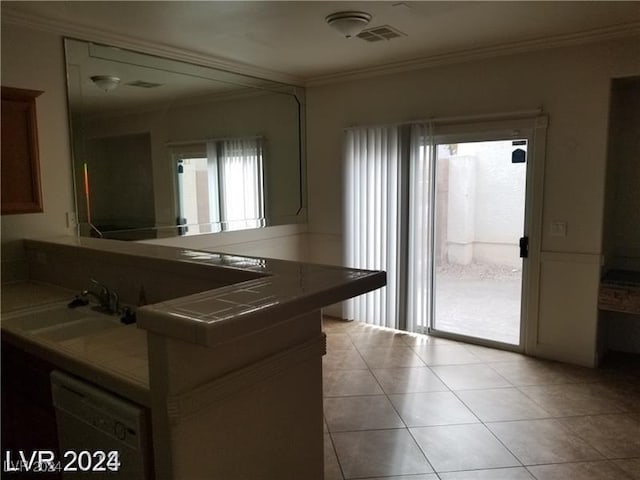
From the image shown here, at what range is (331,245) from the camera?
517cm

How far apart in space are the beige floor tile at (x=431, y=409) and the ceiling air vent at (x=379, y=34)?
8.76 ft

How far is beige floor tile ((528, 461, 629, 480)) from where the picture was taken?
238 centimetres

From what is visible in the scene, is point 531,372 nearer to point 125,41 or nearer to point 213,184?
point 213,184

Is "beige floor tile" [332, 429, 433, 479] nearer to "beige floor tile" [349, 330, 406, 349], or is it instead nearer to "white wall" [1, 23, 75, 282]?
"beige floor tile" [349, 330, 406, 349]

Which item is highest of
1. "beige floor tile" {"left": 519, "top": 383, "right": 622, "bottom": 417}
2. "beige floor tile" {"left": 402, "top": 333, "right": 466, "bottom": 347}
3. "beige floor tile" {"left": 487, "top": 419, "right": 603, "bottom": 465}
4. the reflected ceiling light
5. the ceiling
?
the ceiling

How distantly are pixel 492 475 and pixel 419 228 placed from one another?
243 cm

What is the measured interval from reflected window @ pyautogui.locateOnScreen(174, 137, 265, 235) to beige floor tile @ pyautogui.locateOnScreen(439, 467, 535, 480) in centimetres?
282

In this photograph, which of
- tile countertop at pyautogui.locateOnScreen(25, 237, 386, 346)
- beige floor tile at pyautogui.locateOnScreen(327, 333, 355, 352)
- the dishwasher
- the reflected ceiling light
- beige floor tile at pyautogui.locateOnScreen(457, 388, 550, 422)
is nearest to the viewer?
tile countertop at pyautogui.locateOnScreen(25, 237, 386, 346)

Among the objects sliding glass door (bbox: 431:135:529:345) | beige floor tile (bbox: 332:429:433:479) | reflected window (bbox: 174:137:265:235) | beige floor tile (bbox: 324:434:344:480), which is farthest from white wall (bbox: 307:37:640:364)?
beige floor tile (bbox: 324:434:344:480)

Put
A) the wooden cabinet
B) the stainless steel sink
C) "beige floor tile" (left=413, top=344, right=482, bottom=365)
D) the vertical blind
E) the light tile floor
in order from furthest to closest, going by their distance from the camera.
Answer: the vertical blind → "beige floor tile" (left=413, top=344, right=482, bottom=365) → the wooden cabinet → the light tile floor → the stainless steel sink

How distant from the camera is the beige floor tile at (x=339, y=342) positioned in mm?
4258

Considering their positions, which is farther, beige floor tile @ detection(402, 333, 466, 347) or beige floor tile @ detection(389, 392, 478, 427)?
beige floor tile @ detection(402, 333, 466, 347)

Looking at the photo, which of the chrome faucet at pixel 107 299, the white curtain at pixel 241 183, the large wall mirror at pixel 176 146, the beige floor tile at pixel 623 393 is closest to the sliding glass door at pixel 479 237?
the beige floor tile at pixel 623 393

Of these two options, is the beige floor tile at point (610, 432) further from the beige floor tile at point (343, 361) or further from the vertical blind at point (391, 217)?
the vertical blind at point (391, 217)
